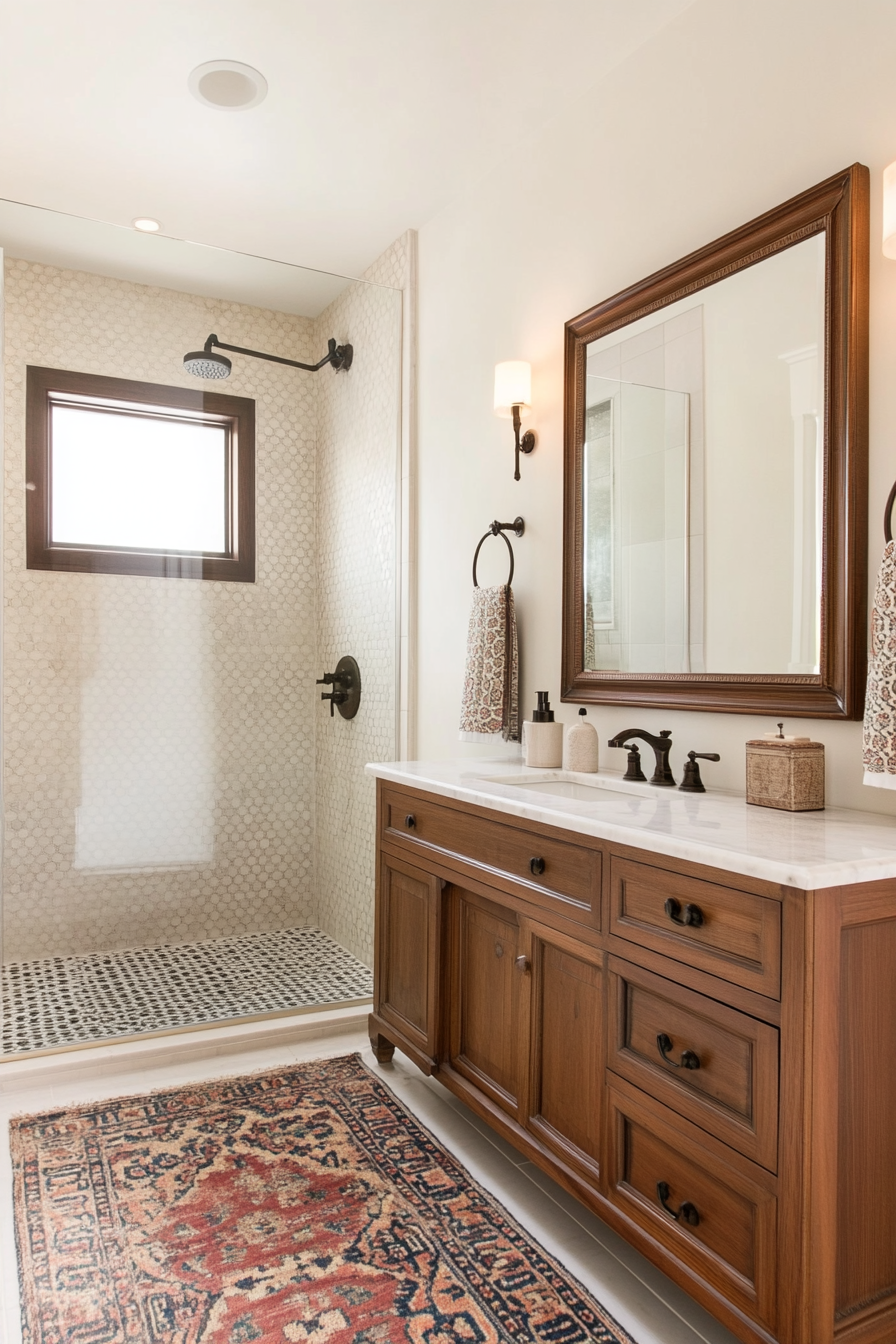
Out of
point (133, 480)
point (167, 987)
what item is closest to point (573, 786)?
point (167, 987)

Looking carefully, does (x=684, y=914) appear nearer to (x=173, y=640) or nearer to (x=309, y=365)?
(x=173, y=640)

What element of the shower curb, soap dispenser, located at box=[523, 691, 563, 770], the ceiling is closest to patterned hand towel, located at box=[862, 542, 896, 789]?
soap dispenser, located at box=[523, 691, 563, 770]

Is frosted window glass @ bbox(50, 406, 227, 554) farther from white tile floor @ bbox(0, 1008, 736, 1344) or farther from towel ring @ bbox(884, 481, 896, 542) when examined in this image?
towel ring @ bbox(884, 481, 896, 542)

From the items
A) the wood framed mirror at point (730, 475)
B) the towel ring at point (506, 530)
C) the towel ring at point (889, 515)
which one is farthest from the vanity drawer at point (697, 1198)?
the towel ring at point (506, 530)

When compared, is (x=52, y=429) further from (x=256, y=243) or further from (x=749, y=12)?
(x=749, y=12)

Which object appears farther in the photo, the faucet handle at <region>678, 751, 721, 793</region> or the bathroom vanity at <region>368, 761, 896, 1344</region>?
the faucet handle at <region>678, 751, 721, 793</region>

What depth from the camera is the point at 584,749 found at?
2.22m

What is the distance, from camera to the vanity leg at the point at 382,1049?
8.27ft

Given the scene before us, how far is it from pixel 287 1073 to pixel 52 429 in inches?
77.4

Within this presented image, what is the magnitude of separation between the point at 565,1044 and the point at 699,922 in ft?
1.65

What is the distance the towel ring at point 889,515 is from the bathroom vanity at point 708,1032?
0.49 metres

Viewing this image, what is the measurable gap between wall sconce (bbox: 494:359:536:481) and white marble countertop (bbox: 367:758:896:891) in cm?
100

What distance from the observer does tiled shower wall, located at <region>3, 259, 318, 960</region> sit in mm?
2697

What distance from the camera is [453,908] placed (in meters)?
2.16
